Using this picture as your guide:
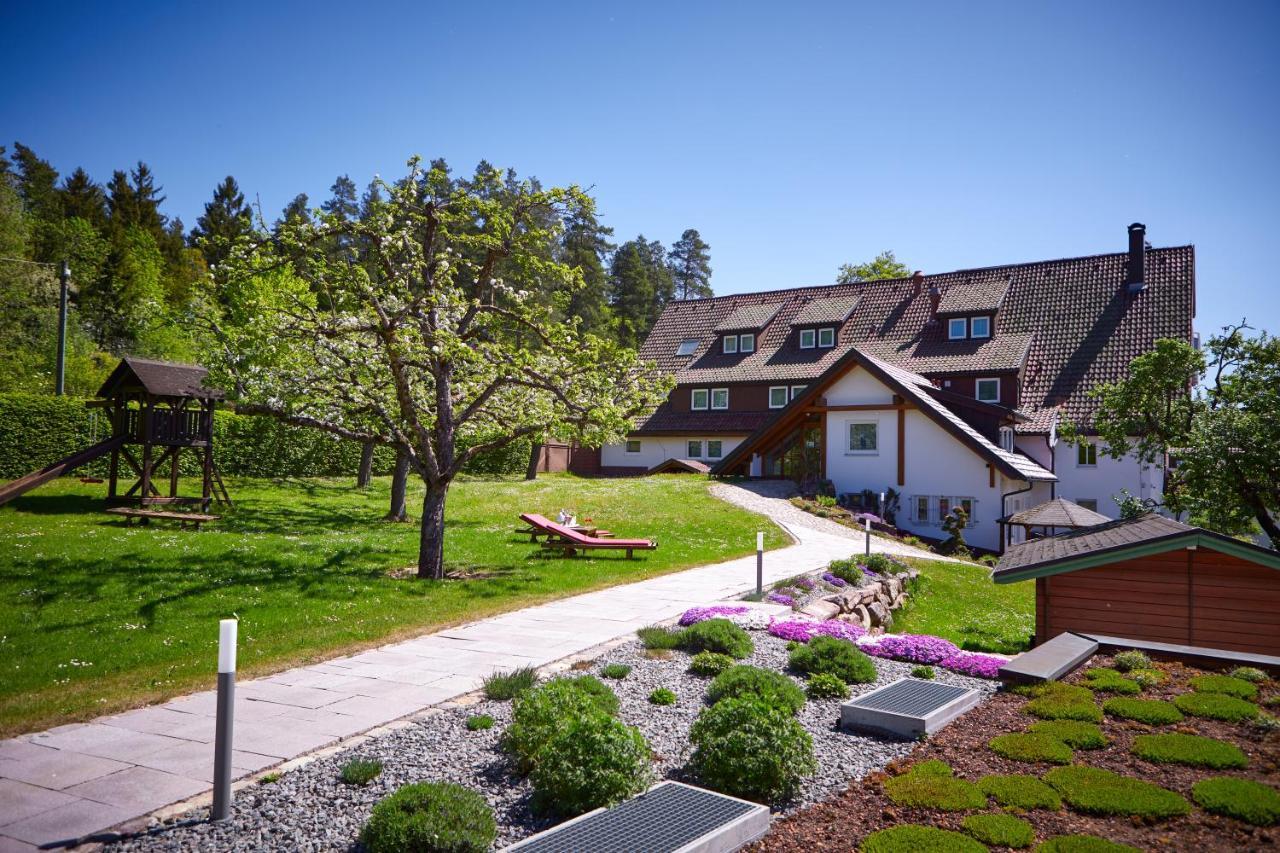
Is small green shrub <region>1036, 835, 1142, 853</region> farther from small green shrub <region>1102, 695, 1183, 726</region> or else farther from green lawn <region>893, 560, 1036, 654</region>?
green lawn <region>893, 560, 1036, 654</region>

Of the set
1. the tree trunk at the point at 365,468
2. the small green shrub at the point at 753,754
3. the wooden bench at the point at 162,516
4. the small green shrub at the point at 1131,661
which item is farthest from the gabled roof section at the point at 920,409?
the small green shrub at the point at 753,754

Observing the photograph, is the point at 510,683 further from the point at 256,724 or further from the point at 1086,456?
the point at 1086,456

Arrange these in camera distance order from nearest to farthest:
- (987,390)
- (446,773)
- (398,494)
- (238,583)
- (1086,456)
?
(446,773) < (238,583) < (398,494) < (1086,456) < (987,390)

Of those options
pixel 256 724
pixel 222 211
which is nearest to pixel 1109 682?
pixel 256 724

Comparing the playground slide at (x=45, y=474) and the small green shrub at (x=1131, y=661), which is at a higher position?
the playground slide at (x=45, y=474)

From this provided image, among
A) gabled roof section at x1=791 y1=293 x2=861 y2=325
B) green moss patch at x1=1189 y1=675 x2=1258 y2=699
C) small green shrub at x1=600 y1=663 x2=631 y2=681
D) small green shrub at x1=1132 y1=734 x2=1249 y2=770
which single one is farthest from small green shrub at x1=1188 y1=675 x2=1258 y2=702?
gabled roof section at x1=791 y1=293 x2=861 y2=325

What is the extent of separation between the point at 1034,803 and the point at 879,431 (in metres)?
27.3

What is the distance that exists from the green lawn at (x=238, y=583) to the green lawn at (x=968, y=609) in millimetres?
4203

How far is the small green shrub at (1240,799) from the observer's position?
4980 mm

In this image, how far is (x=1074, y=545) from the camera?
39.2 feet

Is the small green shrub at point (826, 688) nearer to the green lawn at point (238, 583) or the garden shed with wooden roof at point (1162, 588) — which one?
the garden shed with wooden roof at point (1162, 588)

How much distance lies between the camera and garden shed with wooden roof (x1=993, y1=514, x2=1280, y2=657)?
10164mm

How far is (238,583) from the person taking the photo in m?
12.9

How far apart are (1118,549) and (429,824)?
9.54 m
